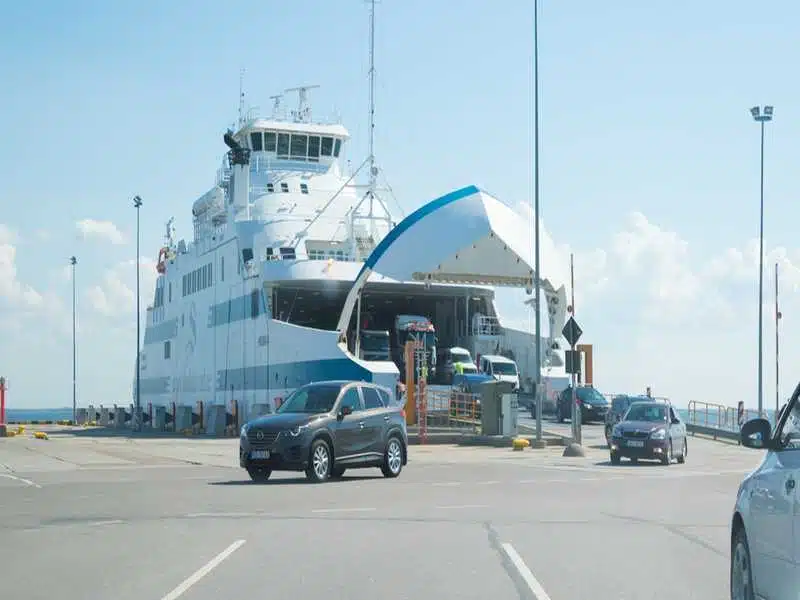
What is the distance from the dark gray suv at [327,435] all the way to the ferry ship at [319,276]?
873 inches

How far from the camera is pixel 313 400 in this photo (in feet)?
74.6

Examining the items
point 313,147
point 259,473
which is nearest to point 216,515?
point 259,473

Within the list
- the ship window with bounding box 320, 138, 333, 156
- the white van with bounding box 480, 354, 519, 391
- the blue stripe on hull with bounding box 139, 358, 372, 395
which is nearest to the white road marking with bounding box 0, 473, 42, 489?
the blue stripe on hull with bounding box 139, 358, 372, 395

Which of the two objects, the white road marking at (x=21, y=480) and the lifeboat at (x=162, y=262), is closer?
the white road marking at (x=21, y=480)

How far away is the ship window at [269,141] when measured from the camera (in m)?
58.7

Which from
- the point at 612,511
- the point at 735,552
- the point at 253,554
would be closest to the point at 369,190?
the point at 612,511

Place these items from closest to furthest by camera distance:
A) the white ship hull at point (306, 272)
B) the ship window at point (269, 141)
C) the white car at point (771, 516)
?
1. the white car at point (771, 516)
2. the white ship hull at point (306, 272)
3. the ship window at point (269, 141)

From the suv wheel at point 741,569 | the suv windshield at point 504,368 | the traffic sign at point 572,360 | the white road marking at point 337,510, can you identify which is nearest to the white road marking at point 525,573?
the suv wheel at point 741,569

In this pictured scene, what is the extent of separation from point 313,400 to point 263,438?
1510 mm

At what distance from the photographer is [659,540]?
12.8 m

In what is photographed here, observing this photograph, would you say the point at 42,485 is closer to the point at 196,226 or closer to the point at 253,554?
the point at 253,554

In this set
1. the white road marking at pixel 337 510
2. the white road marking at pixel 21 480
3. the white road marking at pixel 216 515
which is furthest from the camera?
the white road marking at pixel 21 480

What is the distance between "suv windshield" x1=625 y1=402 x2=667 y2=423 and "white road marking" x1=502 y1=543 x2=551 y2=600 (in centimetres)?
1873

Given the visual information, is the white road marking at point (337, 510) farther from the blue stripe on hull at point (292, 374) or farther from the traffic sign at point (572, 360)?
the blue stripe on hull at point (292, 374)
